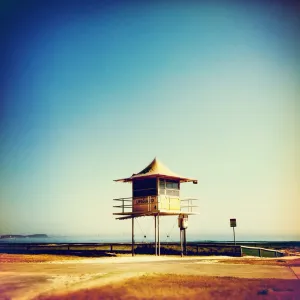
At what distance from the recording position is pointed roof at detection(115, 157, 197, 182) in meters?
23.5

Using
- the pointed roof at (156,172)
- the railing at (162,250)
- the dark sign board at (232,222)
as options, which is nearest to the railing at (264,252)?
the railing at (162,250)

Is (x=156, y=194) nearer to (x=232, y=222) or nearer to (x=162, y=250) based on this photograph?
(x=232, y=222)

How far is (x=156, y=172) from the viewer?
23.8 metres

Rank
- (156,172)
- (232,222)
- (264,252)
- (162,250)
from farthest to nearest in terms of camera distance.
A: (264,252) → (162,250) → (156,172) → (232,222)

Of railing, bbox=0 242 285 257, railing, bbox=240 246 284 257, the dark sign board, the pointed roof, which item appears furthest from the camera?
railing, bbox=0 242 285 257

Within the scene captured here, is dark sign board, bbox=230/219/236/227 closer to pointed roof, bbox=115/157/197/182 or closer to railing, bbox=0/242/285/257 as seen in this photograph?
railing, bbox=0/242/285/257

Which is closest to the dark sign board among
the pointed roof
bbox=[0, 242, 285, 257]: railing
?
bbox=[0, 242, 285, 257]: railing

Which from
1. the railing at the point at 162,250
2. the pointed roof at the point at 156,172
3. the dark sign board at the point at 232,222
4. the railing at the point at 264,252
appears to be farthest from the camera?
the railing at the point at 162,250

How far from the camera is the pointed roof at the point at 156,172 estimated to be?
2352 centimetres

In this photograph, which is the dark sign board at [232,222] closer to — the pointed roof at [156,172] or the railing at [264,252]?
the railing at [264,252]

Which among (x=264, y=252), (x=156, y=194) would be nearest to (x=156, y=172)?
(x=156, y=194)

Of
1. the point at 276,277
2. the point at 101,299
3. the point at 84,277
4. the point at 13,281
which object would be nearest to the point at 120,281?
the point at 84,277

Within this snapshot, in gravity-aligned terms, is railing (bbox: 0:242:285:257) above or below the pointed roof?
below

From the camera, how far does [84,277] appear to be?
10641 millimetres
